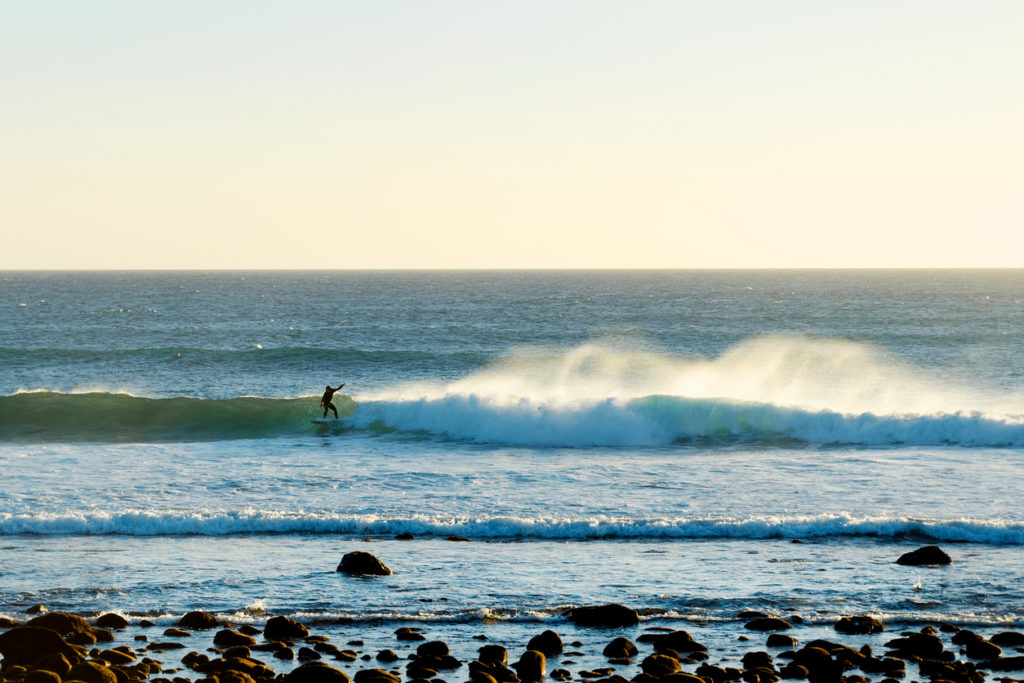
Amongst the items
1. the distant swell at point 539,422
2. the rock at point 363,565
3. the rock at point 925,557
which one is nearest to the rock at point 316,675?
the rock at point 363,565

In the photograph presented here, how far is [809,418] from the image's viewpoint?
1064 inches

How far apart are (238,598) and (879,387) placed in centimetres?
3211

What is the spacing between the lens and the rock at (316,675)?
8859 millimetres

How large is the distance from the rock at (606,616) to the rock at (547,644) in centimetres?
85

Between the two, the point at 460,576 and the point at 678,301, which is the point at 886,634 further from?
the point at 678,301

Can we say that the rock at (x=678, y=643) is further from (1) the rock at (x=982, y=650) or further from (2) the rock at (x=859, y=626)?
(1) the rock at (x=982, y=650)

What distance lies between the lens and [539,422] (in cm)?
2736

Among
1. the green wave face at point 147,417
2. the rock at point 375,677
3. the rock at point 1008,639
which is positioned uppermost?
the rock at point 1008,639

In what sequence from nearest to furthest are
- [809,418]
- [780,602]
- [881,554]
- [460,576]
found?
[780,602] < [460,576] < [881,554] < [809,418]

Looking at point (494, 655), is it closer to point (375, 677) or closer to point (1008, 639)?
point (375, 677)

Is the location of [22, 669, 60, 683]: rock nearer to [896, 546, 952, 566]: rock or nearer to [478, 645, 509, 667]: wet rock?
[478, 645, 509, 667]: wet rock

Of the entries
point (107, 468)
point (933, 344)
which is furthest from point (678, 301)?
point (107, 468)

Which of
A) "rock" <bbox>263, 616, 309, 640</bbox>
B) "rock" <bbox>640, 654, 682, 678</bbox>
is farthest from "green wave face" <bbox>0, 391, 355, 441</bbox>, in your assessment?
"rock" <bbox>640, 654, 682, 678</bbox>

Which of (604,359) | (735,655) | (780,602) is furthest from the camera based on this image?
(604,359)
